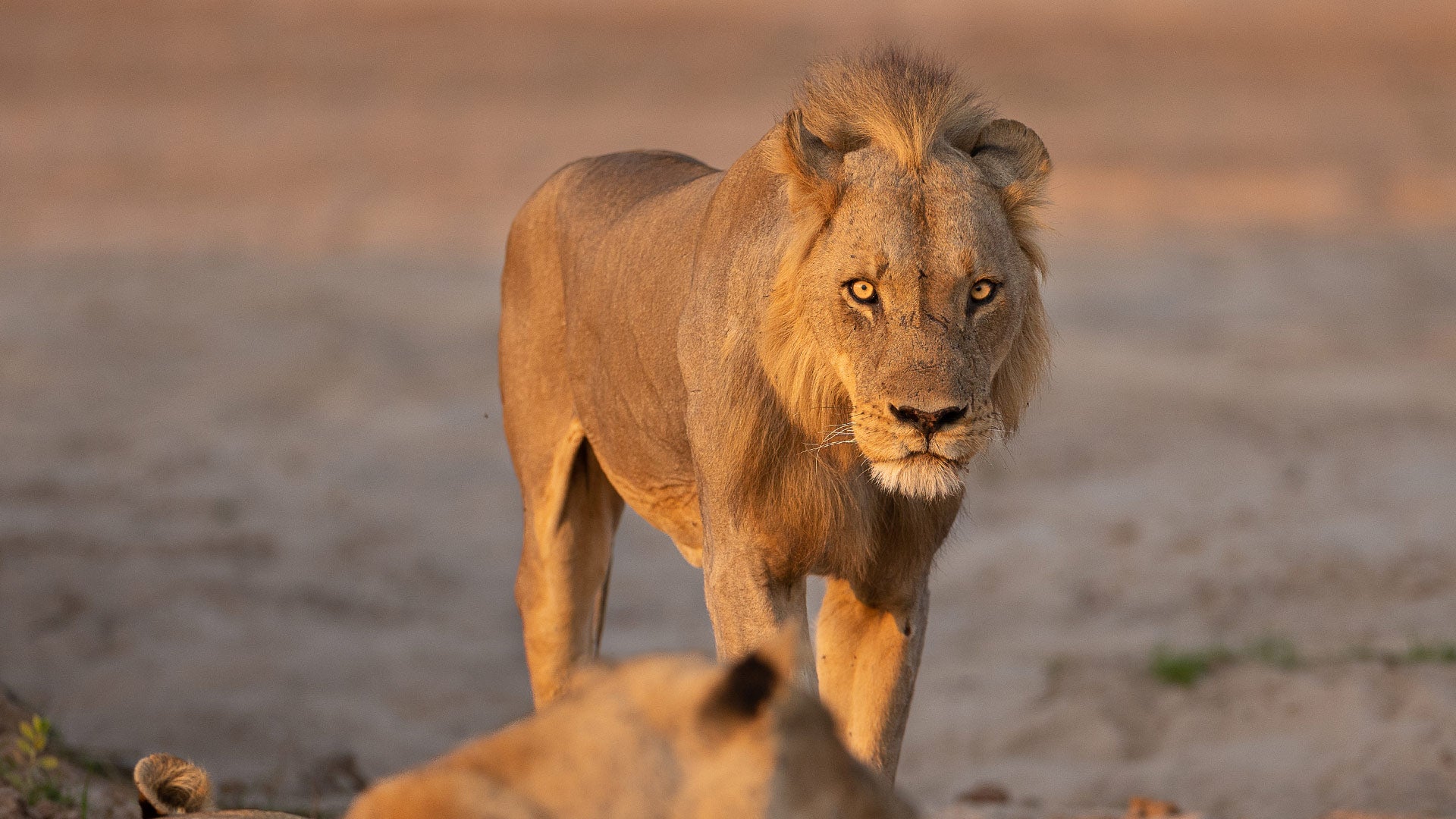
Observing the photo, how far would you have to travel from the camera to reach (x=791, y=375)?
3828mm

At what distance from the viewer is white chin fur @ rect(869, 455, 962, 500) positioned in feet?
11.7

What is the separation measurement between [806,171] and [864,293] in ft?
1.00

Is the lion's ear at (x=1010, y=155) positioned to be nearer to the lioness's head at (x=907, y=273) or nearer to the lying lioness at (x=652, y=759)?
the lioness's head at (x=907, y=273)

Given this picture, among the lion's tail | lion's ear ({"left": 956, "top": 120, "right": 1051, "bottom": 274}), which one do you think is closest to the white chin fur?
lion's ear ({"left": 956, "top": 120, "right": 1051, "bottom": 274})

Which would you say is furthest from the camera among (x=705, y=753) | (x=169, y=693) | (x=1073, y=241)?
(x=1073, y=241)

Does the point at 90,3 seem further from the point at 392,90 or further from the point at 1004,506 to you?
the point at 1004,506

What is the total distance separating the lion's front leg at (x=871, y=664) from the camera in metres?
4.21

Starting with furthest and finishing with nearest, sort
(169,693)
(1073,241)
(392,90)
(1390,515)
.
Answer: (392,90) < (1073,241) < (1390,515) < (169,693)

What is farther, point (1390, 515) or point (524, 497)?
point (1390, 515)

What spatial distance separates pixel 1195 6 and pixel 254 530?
21.3 meters

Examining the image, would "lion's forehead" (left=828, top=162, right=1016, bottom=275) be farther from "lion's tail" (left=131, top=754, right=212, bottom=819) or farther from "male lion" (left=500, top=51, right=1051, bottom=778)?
"lion's tail" (left=131, top=754, right=212, bottom=819)

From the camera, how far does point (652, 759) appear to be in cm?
207

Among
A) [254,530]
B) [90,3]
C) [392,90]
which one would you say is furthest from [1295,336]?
[90,3]

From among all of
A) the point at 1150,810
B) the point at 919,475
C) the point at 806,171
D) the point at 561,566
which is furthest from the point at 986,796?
the point at 806,171
